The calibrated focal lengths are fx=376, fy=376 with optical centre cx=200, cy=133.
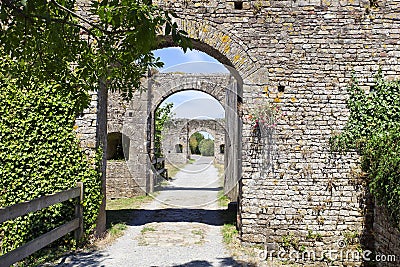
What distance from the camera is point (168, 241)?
6344 mm

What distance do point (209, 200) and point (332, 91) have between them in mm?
6150

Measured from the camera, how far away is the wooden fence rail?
13.7 feet

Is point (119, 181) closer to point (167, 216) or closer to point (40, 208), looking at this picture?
point (167, 216)

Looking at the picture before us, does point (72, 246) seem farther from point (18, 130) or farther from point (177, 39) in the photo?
point (177, 39)

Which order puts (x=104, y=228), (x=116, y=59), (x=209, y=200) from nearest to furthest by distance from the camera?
(x=116, y=59)
(x=104, y=228)
(x=209, y=200)

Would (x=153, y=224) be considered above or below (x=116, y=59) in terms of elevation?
below

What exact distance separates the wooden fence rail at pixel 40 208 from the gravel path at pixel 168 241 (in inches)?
16.6


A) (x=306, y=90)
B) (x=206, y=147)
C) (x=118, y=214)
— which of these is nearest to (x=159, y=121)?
(x=118, y=214)

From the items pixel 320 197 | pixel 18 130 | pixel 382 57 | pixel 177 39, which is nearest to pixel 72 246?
pixel 18 130

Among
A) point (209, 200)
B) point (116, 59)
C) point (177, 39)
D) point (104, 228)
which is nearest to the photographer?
point (177, 39)

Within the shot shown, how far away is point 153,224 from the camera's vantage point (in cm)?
767

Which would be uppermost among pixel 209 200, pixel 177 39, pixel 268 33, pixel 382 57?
pixel 268 33

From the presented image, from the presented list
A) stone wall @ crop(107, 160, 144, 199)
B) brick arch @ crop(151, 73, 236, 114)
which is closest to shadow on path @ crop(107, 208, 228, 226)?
stone wall @ crop(107, 160, 144, 199)

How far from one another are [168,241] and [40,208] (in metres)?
2.29
